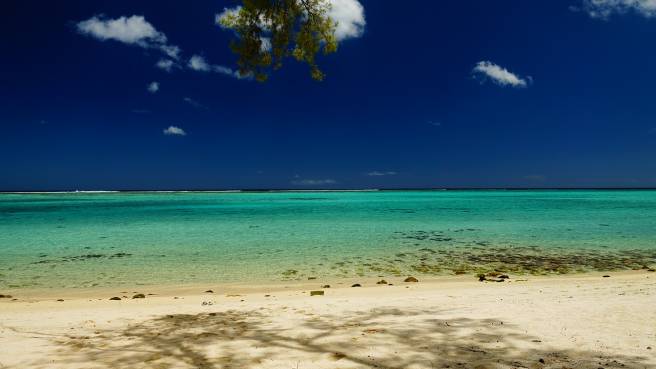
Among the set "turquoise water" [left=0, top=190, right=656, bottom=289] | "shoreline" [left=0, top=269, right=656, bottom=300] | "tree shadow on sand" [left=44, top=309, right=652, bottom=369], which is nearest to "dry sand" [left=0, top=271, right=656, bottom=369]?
"tree shadow on sand" [left=44, top=309, right=652, bottom=369]

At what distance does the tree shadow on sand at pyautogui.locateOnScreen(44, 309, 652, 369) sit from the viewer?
566cm

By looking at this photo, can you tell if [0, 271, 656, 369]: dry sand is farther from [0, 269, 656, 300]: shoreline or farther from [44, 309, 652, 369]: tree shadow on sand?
[0, 269, 656, 300]: shoreline

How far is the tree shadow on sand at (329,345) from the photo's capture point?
5.66 m

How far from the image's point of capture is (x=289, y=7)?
40.3 feet

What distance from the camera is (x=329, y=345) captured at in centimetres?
649

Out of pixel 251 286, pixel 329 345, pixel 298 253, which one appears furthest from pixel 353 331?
pixel 298 253

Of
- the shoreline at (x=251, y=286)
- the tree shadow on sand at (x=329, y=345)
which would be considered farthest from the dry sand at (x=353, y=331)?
the shoreline at (x=251, y=286)

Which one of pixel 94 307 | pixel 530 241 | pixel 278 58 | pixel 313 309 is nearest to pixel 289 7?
pixel 278 58

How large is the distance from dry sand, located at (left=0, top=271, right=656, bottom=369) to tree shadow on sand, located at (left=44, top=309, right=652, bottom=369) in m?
0.02

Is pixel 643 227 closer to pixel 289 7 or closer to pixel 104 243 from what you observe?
pixel 289 7

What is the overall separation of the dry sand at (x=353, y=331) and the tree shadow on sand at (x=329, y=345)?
0.02 metres

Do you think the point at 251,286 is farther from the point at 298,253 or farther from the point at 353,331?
the point at 353,331

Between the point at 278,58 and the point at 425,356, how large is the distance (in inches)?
415

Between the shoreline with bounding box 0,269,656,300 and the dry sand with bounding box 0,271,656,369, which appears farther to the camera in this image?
the shoreline with bounding box 0,269,656,300
